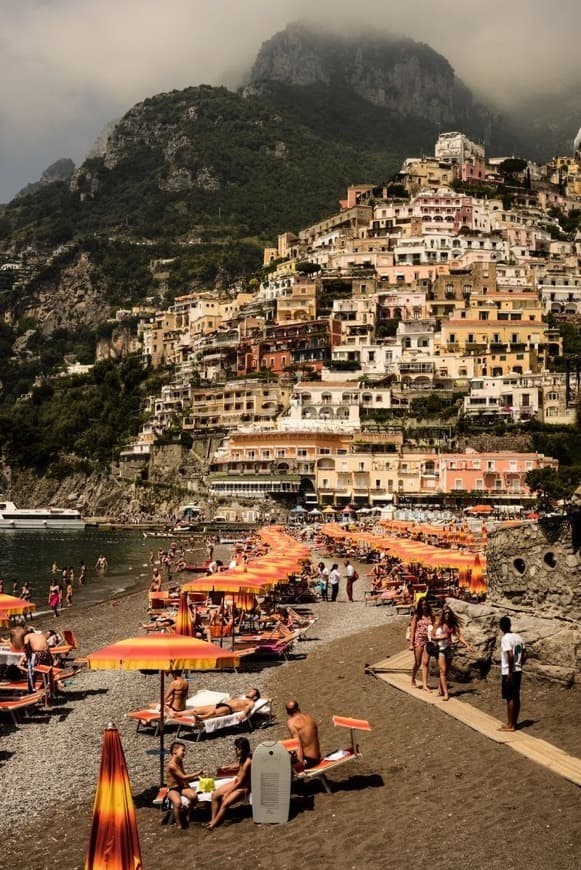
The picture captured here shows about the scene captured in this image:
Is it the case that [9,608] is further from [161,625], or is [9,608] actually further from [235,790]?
[235,790]

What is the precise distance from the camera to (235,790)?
9.30m

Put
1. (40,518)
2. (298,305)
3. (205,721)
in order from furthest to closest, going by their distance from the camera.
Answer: (298,305) → (40,518) → (205,721)

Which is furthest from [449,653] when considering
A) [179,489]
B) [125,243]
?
[125,243]

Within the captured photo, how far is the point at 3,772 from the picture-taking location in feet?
36.7

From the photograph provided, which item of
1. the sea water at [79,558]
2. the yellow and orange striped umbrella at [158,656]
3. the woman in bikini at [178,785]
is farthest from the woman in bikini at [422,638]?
the sea water at [79,558]

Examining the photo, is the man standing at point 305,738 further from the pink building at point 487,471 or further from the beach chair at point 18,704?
the pink building at point 487,471

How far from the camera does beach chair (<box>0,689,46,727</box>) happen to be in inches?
523

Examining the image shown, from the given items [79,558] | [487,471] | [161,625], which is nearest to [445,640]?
[161,625]

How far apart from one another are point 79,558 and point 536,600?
148 ft

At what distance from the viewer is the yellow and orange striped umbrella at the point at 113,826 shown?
750cm

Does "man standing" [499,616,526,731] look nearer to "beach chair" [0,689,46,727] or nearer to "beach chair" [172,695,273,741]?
"beach chair" [172,695,273,741]

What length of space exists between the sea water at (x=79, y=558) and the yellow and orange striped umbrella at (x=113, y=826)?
82.8ft

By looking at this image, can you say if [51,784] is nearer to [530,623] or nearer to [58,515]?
[530,623]

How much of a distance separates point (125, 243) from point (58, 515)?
99669 millimetres
